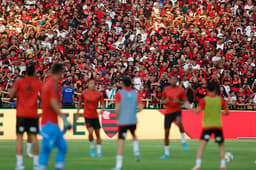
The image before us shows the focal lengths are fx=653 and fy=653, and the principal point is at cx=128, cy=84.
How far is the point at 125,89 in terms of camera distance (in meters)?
16.0

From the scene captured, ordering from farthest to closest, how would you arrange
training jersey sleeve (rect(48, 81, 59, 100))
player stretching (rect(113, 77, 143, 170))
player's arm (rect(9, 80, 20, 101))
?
player stretching (rect(113, 77, 143, 170)) < player's arm (rect(9, 80, 20, 101)) < training jersey sleeve (rect(48, 81, 59, 100))

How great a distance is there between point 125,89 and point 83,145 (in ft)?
32.2

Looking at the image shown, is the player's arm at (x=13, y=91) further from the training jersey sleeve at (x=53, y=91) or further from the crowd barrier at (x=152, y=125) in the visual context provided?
the crowd barrier at (x=152, y=125)

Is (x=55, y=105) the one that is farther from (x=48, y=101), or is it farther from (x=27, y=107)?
(x=27, y=107)

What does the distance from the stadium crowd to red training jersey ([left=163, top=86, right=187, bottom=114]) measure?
374 inches

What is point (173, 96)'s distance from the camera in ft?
65.5

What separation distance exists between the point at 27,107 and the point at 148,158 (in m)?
5.43

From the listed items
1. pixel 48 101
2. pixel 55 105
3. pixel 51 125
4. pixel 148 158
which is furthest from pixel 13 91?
pixel 148 158

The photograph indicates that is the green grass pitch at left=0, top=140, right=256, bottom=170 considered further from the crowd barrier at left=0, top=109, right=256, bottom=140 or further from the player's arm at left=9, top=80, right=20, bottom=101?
the player's arm at left=9, top=80, right=20, bottom=101

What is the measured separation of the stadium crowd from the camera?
30578mm

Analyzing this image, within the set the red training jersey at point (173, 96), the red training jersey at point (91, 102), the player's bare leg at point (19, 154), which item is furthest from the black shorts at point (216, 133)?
the red training jersey at point (91, 102)

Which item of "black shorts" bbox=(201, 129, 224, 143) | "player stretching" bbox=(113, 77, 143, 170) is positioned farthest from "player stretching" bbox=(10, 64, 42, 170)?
"black shorts" bbox=(201, 129, 224, 143)

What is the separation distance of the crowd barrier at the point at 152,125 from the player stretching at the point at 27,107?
503 inches

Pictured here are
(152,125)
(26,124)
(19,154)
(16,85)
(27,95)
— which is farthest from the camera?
(152,125)
